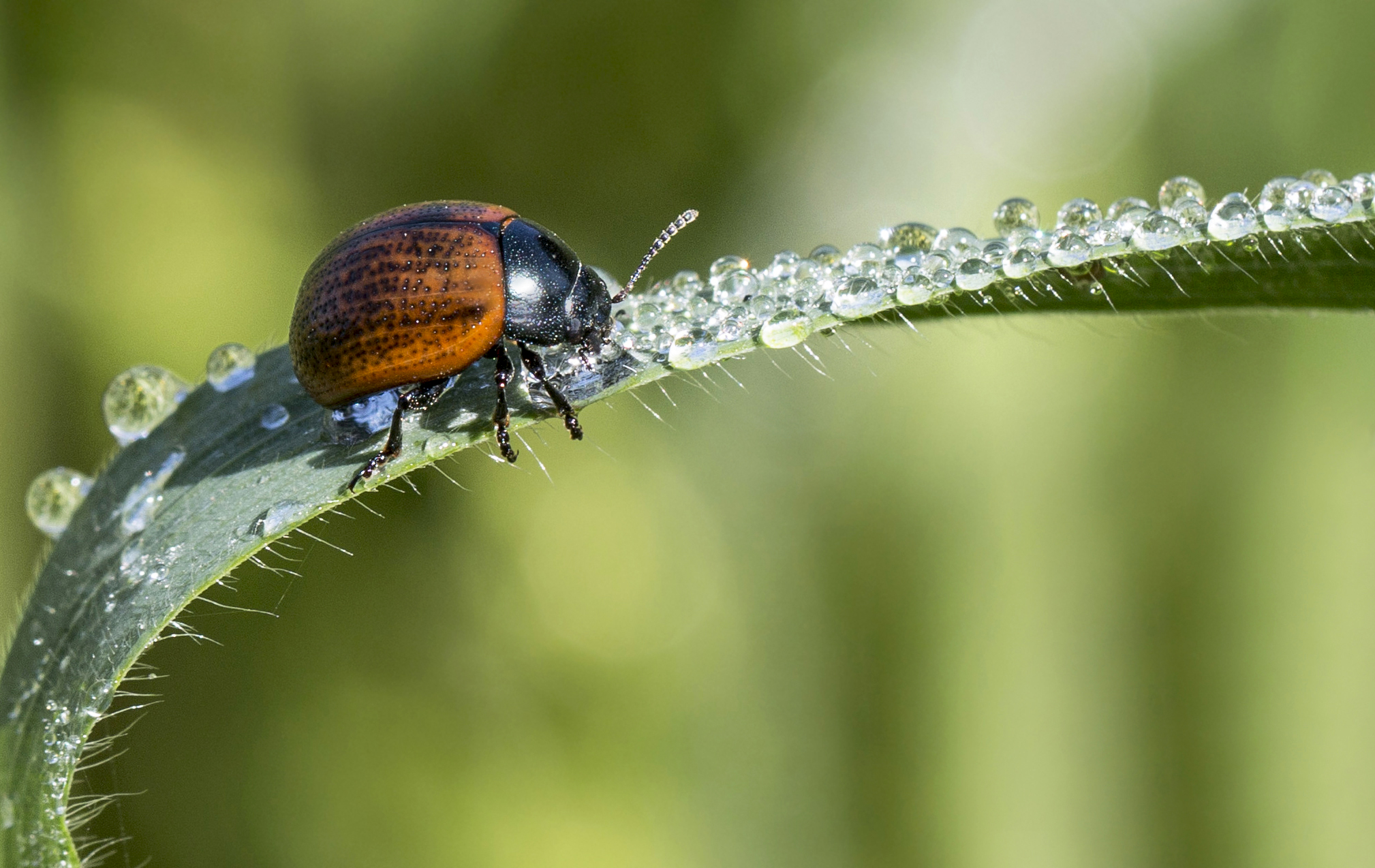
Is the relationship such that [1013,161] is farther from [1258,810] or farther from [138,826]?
[138,826]

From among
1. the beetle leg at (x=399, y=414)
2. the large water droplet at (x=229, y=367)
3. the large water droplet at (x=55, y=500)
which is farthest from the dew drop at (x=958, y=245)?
the large water droplet at (x=55, y=500)

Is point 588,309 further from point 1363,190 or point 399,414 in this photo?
point 1363,190

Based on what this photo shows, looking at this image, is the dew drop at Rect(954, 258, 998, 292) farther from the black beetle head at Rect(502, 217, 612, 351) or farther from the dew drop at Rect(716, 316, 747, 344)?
the black beetle head at Rect(502, 217, 612, 351)

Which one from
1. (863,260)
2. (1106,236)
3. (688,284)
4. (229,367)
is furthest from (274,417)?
(1106,236)

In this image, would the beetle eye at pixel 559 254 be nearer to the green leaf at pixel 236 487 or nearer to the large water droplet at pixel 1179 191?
the green leaf at pixel 236 487

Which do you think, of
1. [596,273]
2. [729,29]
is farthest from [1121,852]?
[729,29]

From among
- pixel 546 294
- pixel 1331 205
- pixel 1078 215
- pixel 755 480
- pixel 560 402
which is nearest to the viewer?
pixel 1331 205
